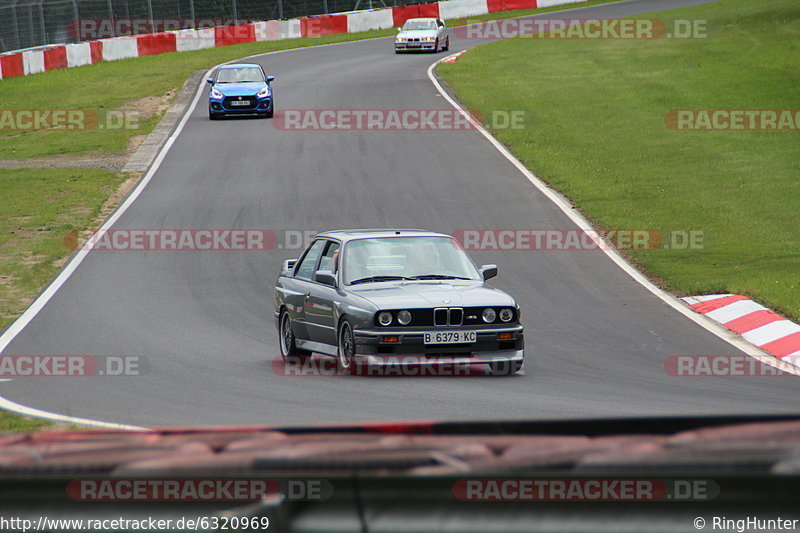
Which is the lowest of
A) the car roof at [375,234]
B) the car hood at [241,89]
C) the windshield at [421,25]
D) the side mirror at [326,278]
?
the side mirror at [326,278]

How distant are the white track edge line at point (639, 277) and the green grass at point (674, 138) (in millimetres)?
304

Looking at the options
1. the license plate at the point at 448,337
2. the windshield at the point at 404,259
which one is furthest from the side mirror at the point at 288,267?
the license plate at the point at 448,337

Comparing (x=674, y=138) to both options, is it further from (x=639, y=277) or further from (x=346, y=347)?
(x=346, y=347)

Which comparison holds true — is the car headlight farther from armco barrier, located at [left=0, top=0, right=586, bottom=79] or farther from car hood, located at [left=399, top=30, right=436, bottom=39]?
car hood, located at [left=399, top=30, right=436, bottom=39]

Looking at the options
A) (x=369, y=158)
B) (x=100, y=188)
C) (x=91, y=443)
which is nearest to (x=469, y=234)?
(x=369, y=158)

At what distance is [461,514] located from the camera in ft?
10.0

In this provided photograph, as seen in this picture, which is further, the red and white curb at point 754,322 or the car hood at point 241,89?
the car hood at point 241,89

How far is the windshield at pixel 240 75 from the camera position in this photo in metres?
33.2

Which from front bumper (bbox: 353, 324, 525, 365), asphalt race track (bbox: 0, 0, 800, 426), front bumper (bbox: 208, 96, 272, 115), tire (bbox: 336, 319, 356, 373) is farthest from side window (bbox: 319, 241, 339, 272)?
front bumper (bbox: 208, 96, 272, 115)

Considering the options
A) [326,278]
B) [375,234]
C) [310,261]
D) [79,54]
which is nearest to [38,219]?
[310,261]

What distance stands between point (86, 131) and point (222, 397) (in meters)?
25.7

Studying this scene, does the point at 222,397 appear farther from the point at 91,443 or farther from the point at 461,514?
the point at 461,514

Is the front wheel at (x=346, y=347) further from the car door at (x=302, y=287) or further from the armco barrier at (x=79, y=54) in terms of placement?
the armco barrier at (x=79, y=54)

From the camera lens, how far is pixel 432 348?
1084 cm
